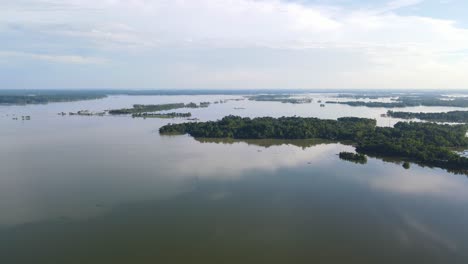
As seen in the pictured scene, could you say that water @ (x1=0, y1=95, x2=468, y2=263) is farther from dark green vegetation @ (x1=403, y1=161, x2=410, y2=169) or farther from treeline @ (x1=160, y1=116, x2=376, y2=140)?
treeline @ (x1=160, y1=116, x2=376, y2=140)

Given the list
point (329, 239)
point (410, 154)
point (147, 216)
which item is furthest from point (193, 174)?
point (410, 154)

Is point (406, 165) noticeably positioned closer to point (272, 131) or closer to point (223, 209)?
point (223, 209)

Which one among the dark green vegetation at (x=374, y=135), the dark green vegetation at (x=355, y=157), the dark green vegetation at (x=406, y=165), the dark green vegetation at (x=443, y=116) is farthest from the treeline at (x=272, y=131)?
the dark green vegetation at (x=443, y=116)

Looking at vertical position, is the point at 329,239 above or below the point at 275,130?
below

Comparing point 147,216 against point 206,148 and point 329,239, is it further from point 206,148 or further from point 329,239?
point 206,148

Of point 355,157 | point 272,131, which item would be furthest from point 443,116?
point 355,157

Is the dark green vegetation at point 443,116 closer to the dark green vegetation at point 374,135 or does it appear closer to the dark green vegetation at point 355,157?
the dark green vegetation at point 374,135
